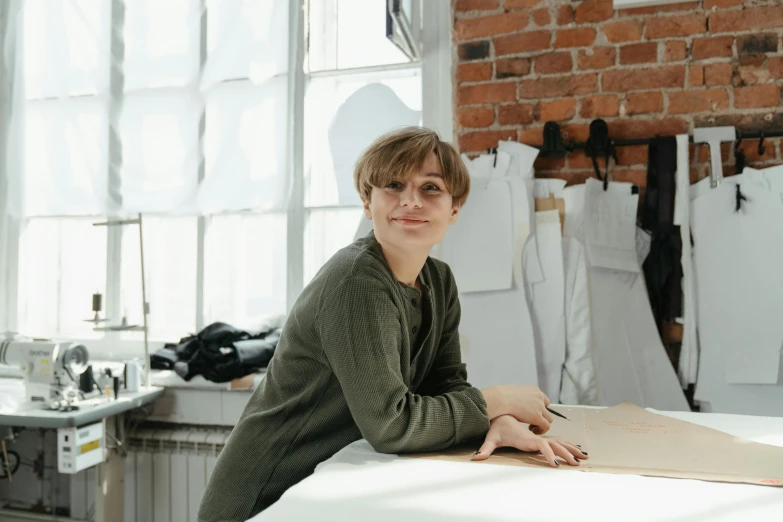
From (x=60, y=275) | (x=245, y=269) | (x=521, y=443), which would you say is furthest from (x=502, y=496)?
(x=60, y=275)

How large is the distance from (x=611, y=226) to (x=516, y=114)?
0.55 metres

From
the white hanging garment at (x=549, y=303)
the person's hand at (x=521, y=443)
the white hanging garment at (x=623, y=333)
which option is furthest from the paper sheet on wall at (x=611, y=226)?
the person's hand at (x=521, y=443)

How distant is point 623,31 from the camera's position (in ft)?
7.47

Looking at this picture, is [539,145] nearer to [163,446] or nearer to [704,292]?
[704,292]

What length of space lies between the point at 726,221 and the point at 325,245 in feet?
5.33

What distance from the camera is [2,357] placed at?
235 centimetres

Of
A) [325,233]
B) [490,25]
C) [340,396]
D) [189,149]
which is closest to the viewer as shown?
[340,396]

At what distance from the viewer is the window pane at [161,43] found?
3053 mm

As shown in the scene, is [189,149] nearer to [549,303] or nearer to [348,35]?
[348,35]

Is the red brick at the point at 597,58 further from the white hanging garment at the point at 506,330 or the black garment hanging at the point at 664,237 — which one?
the white hanging garment at the point at 506,330

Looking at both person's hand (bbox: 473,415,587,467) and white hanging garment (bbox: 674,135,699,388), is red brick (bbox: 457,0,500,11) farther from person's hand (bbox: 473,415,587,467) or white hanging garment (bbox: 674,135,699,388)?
person's hand (bbox: 473,415,587,467)

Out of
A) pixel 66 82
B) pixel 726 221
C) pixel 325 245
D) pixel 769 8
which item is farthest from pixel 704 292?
pixel 66 82

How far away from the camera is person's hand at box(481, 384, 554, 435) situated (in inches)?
42.7

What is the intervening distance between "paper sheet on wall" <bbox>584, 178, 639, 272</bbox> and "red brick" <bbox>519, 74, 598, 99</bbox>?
0.37 meters
